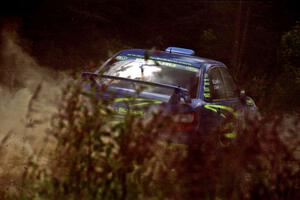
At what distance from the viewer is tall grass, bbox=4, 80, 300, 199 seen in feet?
16.1

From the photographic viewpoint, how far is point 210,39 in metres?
28.0

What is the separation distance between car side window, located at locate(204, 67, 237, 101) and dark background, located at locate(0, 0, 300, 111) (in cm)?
974

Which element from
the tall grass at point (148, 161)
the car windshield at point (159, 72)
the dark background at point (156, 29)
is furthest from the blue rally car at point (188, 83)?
the dark background at point (156, 29)

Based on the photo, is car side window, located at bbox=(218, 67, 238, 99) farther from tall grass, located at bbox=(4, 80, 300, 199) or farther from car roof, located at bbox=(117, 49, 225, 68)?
tall grass, located at bbox=(4, 80, 300, 199)

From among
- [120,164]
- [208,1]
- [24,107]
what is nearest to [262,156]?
[120,164]

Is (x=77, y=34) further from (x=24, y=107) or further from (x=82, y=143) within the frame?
(x=82, y=143)

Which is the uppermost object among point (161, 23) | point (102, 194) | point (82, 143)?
point (161, 23)

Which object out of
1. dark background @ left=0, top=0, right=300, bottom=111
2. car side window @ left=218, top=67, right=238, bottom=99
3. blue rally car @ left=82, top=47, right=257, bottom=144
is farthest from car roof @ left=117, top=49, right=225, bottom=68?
dark background @ left=0, top=0, right=300, bottom=111

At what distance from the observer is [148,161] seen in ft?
16.3

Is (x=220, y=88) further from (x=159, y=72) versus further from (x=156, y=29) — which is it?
(x=156, y=29)

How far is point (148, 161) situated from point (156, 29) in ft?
77.9

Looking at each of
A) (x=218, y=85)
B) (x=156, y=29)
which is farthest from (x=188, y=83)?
(x=156, y=29)

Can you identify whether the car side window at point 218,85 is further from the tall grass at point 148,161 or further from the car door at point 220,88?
the tall grass at point 148,161

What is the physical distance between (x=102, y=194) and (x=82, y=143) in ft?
1.39
